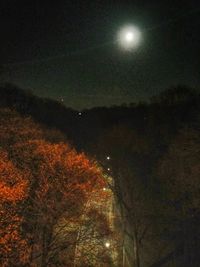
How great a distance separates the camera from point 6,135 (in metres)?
41.1

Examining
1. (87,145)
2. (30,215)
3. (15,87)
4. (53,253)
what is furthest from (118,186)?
(15,87)

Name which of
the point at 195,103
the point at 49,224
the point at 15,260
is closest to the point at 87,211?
the point at 49,224

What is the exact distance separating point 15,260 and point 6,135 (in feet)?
45.0

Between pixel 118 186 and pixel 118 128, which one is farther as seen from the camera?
pixel 118 128

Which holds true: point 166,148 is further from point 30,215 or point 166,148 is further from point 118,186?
point 30,215

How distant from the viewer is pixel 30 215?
124 ft

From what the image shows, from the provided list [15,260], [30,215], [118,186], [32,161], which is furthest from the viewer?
[118,186]

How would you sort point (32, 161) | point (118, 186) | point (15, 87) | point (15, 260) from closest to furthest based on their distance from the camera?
point (15, 260), point (32, 161), point (118, 186), point (15, 87)

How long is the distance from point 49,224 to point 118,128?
34.2 meters

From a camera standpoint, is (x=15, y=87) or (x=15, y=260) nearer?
(x=15, y=260)

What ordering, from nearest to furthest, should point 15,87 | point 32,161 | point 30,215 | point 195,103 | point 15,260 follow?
point 15,260
point 30,215
point 32,161
point 195,103
point 15,87

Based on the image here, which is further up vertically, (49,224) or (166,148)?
(166,148)

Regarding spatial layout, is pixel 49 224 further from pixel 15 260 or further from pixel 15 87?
pixel 15 87

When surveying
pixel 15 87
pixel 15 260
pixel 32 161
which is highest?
pixel 15 87
